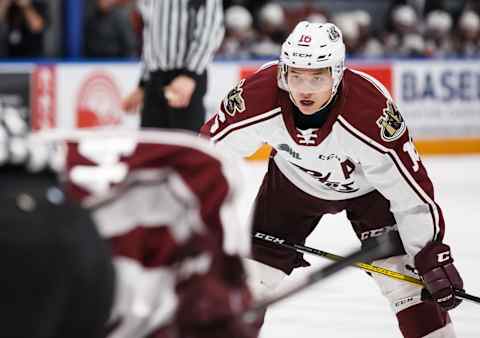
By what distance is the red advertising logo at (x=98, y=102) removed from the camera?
700 cm

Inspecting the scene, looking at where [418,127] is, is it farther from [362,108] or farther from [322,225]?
[362,108]

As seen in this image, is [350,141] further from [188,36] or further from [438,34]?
[438,34]

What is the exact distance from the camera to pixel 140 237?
61.4 inches

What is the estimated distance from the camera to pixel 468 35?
390 inches

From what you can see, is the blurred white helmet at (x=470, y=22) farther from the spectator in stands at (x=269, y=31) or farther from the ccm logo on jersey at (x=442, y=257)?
the ccm logo on jersey at (x=442, y=257)

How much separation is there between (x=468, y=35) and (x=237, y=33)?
7.34ft

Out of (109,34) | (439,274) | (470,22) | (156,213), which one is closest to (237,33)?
(109,34)

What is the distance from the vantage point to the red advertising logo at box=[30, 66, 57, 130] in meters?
6.91

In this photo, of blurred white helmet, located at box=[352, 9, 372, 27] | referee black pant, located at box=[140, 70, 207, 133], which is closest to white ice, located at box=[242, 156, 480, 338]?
referee black pant, located at box=[140, 70, 207, 133]

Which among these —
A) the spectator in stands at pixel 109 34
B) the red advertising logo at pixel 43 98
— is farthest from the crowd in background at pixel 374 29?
the red advertising logo at pixel 43 98

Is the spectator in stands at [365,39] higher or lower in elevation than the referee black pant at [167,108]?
lower

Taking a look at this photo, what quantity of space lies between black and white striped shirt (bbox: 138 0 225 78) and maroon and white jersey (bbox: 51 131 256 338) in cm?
269

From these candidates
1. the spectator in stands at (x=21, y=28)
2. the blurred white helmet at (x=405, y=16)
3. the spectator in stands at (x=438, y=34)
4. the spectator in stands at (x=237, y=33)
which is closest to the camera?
the spectator in stands at (x=21, y=28)

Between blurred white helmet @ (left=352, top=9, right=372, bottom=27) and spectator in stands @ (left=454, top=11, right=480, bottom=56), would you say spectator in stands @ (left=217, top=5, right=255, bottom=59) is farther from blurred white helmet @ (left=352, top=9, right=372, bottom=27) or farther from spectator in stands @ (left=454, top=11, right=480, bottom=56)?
spectator in stands @ (left=454, top=11, right=480, bottom=56)
